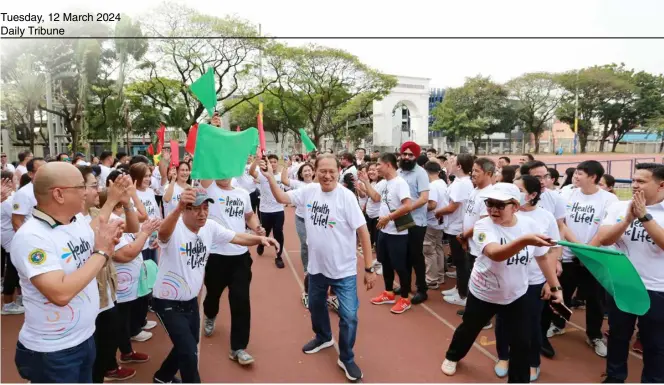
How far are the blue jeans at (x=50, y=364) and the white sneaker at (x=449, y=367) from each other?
294 cm

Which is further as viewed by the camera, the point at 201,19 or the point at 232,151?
the point at 201,19

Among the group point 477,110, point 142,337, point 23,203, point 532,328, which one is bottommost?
point 142,337

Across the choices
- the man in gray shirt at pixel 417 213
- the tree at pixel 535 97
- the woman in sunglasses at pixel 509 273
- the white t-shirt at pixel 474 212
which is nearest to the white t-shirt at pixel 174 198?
the man in gray shirt at pixel 417 213

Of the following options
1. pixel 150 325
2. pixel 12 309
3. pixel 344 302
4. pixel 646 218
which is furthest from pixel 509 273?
pixel 12 309

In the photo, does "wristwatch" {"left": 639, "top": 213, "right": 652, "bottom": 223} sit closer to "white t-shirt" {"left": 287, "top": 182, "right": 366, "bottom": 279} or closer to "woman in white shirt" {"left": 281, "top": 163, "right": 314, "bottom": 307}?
"white t-shirt" {"left": 287, "top": 182, "right": 366, "bottom": 279}

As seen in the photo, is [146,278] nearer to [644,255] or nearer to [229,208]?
[229,208]

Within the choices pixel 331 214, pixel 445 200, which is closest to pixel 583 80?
pixel 445 200

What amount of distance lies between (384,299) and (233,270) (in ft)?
7.51

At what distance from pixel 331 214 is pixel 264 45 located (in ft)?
79.3

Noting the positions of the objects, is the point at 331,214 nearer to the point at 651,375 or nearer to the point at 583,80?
the point at 651,375

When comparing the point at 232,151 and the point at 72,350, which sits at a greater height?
the point at 232,151

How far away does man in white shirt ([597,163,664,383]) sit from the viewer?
10.2 ft

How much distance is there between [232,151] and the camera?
11.6 feet

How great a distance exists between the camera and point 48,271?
212cm
